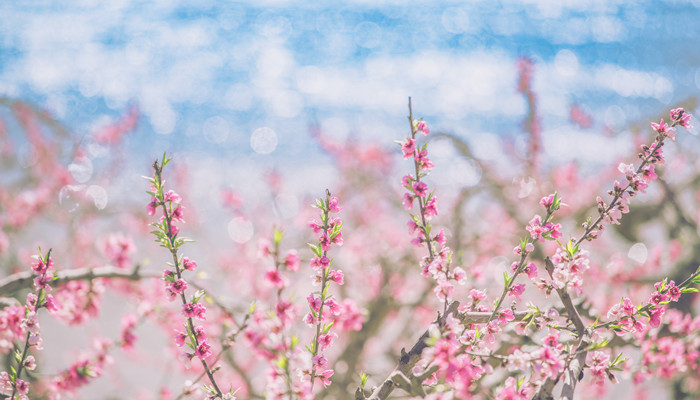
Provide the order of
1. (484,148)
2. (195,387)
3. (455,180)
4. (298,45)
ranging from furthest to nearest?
(298,45), (484,148), (455,180), (195,387)

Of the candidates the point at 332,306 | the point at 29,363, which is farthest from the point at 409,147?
the point at 29,363

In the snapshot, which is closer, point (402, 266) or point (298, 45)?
point (402, 266)

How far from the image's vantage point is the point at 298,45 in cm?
2281

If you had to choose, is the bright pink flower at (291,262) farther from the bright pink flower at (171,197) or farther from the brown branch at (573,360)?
the brown branch at (573,360)

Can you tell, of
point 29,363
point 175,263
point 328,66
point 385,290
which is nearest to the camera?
point 175,263

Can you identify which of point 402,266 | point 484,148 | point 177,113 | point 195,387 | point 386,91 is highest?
point 386,91

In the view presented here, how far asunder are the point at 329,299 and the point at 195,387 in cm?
70

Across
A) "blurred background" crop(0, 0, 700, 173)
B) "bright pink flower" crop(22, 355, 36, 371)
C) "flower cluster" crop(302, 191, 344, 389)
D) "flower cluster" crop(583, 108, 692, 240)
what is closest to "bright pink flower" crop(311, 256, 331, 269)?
"flower cluster" crop(302, 191, 344, 389)

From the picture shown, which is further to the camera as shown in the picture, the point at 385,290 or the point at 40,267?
the point at 385,290

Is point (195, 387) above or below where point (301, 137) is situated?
below

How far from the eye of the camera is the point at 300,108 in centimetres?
1670

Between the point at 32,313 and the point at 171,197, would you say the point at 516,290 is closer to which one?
the point at 171,197

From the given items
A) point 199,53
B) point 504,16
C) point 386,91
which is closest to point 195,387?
point 386,91

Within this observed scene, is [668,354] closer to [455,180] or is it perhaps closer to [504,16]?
[455,180]
